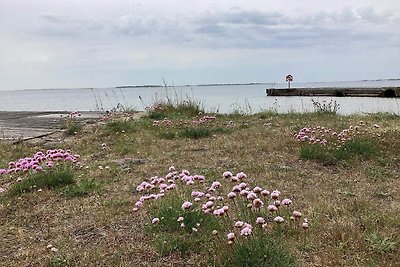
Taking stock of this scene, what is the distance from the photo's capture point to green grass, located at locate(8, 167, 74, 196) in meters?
5.34

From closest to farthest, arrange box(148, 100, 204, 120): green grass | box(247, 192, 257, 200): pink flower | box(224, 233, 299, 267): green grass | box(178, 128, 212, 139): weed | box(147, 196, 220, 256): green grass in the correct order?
box(224, 233, 299, 267): green grass → box(247, 192, 257, 200): pink flower → box(147, 196, 220, 256): green grass → box(178, 128, 212, 139): weed → box(148, 100, 204, 120): green grass

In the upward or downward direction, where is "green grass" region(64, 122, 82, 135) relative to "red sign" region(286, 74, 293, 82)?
downward

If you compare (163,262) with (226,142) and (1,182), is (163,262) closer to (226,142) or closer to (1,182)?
(1,182)

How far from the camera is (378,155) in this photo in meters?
6.78

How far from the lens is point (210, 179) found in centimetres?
563

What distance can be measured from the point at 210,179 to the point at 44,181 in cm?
203

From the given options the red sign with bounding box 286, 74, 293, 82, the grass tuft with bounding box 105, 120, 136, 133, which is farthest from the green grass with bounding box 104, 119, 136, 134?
the red sign with bounding box 286, 74, 293, 82

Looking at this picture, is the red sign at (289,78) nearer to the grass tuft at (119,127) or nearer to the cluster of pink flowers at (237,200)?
the grass tuft at (119,127)

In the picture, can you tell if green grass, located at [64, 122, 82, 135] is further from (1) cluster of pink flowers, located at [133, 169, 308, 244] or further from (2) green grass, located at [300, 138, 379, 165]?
(1) cluster of pink flowers, located at [133, 169, 308, 244]

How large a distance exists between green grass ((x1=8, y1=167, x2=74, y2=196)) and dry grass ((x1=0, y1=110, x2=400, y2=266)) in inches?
6.9

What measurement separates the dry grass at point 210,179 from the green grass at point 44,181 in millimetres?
176

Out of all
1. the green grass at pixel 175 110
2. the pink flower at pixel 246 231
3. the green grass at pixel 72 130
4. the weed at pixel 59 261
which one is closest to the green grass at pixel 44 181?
the weed at pixel 59 261

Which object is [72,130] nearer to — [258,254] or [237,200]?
[237,200]

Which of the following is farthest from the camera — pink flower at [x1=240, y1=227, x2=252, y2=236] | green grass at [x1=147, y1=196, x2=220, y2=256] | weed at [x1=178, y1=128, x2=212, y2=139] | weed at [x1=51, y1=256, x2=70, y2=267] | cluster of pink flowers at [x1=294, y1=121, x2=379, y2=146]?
weed at [x1=178, y1=128, x2=212, y2=139]
